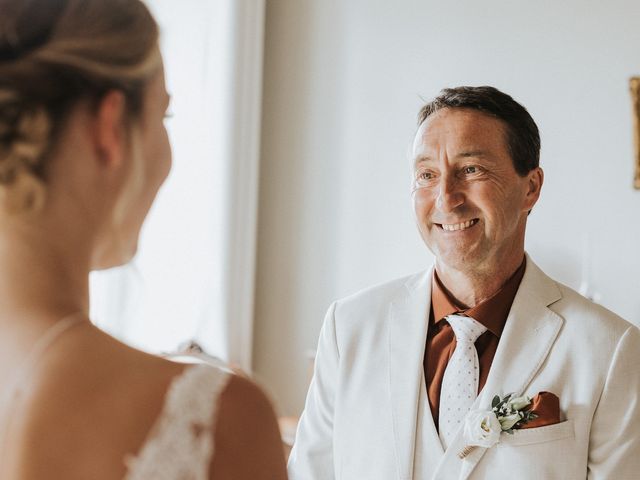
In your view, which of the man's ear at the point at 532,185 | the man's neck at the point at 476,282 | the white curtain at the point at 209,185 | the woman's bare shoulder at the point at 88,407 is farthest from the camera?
the white curtain at the point at 209,185

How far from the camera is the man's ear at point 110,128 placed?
2.49 ft

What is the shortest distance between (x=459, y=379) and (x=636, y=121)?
7.44 ft

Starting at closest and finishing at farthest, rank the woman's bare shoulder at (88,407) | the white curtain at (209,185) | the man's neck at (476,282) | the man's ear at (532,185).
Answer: the woman's bare shoulder at (88,407) → the man's neck at (476,282) → the man's ear at (532,185) → the white curtain at (209,185)

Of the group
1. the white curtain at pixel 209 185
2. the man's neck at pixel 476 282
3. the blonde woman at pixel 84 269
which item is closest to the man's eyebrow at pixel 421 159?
the man's neck at pixel 476 282

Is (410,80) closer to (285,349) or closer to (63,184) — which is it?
Answer: (285,349)

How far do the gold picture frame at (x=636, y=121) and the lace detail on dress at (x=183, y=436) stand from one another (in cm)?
335

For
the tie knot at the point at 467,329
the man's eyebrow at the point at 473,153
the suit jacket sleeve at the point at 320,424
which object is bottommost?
the suit jacket sleeve at the point at 320,424

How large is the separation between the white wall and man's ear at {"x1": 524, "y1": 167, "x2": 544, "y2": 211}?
1.65 m

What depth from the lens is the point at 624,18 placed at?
A: 12.3 ft

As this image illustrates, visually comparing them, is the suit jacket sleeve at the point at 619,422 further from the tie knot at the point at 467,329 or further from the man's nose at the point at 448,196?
the man's nose at the point at 448,196

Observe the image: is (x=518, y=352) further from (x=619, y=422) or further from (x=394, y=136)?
(x=394, y=136)

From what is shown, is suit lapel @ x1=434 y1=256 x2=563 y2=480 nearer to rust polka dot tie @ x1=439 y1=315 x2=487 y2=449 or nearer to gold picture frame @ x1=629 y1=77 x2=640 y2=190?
rust polka dot tie @ x1=439 y1=315 x2=487 y2=449

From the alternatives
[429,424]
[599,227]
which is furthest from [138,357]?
[599,227]

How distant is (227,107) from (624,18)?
204 cm
